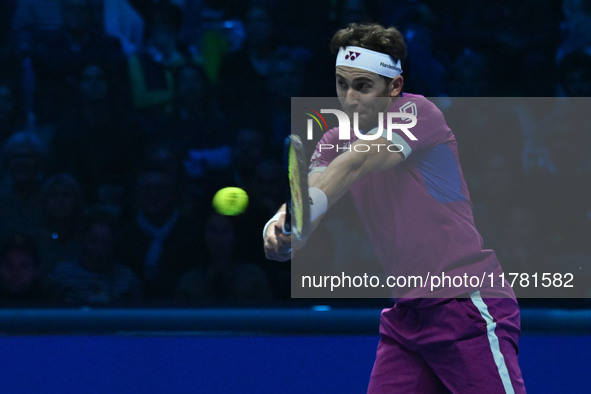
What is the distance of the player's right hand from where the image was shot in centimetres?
191

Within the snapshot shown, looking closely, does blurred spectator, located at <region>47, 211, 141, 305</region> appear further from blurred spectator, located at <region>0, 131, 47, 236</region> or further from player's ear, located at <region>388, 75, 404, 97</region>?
player's ear, located at <region>388, 75, 404, 97</region>

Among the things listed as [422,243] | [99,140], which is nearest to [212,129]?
[99,140]

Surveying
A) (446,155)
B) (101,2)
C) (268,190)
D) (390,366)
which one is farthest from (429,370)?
(101,2)

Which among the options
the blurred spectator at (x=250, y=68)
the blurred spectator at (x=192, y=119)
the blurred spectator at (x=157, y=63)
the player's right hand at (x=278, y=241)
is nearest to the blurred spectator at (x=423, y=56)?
A: the blurred spectator at (x=250, y=68)

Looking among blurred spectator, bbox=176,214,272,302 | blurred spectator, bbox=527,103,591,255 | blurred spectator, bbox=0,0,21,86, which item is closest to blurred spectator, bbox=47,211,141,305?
blurred spectator, bbox=176,214,272,302

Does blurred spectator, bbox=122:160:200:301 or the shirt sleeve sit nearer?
the shirt sleeve

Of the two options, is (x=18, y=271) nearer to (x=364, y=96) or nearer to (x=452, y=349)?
(x=364, y=96)

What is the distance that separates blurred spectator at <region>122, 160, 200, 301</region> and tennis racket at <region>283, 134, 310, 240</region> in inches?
72.3

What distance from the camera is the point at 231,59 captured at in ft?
12.9

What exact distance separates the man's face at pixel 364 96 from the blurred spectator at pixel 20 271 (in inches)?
77.2

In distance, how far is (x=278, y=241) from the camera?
192 centimetres

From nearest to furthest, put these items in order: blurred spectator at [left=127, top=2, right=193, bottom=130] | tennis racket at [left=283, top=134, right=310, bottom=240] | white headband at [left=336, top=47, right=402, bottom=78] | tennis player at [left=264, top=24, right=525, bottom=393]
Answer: tennis racket at [left=283, top=134, right=310, bottom=240] → tennis player at [left=264, top=24, right=525, bottom=393] → white headband at [left=336, top=47, right=402, bottom=78] → blurred spectator at [left=127, top=2, right=193, bottom=130]

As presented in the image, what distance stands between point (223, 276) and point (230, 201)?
1.21ft

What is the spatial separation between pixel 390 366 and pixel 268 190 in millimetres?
1655
